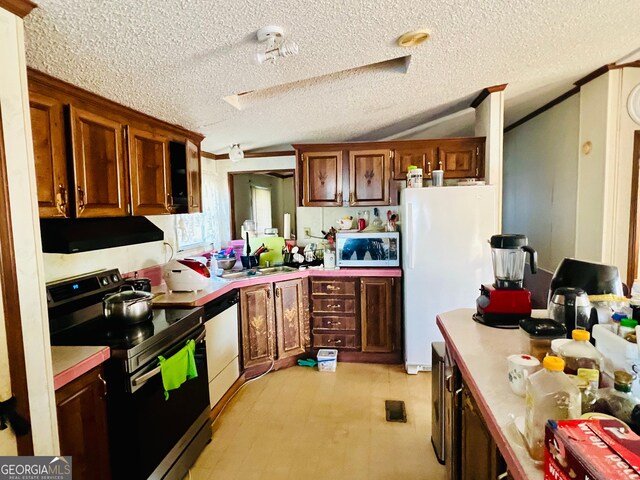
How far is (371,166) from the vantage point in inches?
134

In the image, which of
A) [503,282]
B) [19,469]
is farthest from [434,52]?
[19,469]

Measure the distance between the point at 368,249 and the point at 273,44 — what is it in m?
2.22

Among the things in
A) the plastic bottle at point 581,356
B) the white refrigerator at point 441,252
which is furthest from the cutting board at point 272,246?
the plastic bottle at point 581,356

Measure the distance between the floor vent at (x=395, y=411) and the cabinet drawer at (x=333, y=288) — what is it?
100 cm

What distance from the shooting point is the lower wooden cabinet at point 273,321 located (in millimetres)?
2994

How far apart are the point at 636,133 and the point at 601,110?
32 cm

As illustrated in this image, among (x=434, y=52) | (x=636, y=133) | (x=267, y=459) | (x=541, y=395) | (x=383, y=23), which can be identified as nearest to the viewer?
(x=541, y=395)

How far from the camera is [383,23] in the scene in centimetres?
149

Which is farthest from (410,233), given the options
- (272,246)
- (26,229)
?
(26,229)

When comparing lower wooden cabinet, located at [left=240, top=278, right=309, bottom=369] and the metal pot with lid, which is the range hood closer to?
the metal pot with lid

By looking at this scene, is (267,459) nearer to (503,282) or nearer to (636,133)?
(503,282)

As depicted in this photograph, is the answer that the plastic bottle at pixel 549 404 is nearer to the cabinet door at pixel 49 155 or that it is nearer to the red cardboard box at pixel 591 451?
the red cardboard box at pixel 591 451

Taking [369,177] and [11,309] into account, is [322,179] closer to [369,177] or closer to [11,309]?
[369,177]

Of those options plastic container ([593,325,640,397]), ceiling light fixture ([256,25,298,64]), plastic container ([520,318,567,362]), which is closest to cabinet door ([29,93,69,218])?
ceiling light fixture ([256,25,298,64])
